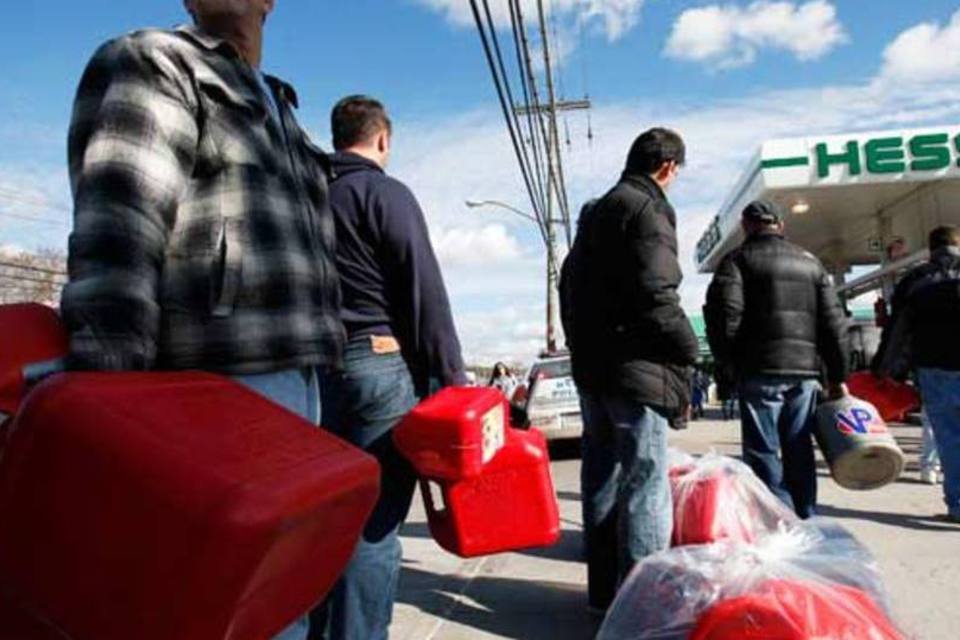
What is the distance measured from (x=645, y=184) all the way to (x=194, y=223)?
6.93 feet

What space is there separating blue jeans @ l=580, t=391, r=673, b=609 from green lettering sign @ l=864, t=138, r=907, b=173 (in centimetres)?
1216

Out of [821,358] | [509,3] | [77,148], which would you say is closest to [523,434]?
[77,148]

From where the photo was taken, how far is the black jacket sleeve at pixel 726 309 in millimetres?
4297

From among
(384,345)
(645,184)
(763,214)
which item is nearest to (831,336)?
(763,214)

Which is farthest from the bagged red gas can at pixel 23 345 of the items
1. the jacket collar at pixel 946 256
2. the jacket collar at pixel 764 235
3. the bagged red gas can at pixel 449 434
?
Result: the jacket collar at pixel 946 256

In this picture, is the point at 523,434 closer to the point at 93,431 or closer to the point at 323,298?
the point at 323,298

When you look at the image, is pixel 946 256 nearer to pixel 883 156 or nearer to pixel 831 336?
pixel 831 336

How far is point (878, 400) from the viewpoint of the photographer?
5.46m

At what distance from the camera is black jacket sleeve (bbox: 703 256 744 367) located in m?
4.30

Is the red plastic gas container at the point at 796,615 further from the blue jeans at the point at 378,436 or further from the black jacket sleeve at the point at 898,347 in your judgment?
the black jacket sleeve at the point at 898,347

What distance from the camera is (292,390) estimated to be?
1.69 meters

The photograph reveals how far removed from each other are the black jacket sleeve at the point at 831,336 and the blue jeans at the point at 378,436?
252 centimetres

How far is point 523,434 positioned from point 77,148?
5.11 feet

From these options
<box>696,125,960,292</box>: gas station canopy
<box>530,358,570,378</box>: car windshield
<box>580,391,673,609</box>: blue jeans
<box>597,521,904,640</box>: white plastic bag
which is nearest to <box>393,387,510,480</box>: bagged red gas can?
<box>597,521,904,640</box>: white plastic bag
